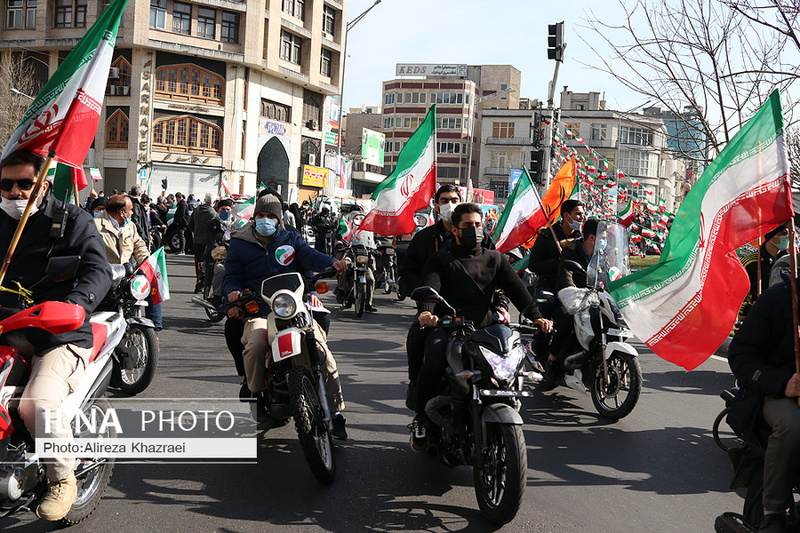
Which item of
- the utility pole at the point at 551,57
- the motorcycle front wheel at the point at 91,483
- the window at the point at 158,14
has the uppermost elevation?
the window at the point at 158,14

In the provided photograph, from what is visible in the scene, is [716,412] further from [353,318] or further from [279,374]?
[353,318]

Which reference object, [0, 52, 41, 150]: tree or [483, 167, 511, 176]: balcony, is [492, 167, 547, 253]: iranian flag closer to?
[0, 52, 41, 150]: tree

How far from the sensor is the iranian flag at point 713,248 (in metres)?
4.19

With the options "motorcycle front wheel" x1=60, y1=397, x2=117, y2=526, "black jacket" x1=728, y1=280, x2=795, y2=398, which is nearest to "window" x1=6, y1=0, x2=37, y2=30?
"motorcycle front wheel" x1=60, y1=397, x2=117, y2=526

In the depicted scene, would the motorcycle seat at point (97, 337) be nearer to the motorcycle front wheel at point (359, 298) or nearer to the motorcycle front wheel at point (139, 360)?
the motorcycle front wheel at point (139, 360)

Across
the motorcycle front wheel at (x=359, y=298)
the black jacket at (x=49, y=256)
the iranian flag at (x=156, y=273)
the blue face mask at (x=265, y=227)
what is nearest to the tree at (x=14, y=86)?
the motorcycle front wheel at (x=359, y=298)

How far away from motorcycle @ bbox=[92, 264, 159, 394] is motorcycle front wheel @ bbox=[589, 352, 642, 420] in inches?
159

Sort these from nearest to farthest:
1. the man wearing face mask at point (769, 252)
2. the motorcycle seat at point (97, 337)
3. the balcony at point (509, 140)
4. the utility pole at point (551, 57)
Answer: the motorcycle seat at point (97, 337)
the man wearing face mask at point (769, 252)
the utility pole at point (551, 57)
the balcony at point (509, 140)

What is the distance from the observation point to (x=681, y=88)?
1183 cm

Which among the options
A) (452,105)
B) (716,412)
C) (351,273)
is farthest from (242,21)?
(452,105)

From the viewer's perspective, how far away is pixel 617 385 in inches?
271

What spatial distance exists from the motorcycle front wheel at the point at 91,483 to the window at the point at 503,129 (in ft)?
322

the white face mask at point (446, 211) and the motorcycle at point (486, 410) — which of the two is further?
the white face mask at point (446, 211)

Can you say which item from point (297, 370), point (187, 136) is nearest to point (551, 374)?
point (297, 370)
